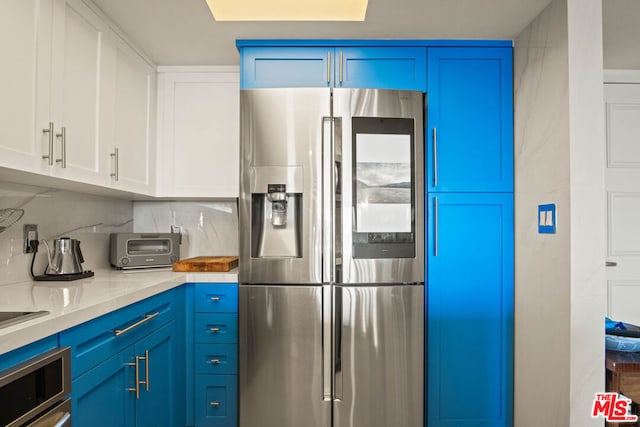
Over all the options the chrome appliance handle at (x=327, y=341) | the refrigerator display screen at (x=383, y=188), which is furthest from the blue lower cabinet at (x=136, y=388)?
the refrigerator display screen at (x=383, y=188)

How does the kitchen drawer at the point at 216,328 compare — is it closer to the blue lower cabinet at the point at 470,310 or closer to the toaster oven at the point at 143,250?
the toaster oven at the point at 143,250

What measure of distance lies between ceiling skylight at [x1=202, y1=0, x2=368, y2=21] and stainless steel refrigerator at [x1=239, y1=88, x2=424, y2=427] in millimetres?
394

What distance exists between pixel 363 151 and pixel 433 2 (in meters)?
0.78

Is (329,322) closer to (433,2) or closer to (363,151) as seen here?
(363,151)

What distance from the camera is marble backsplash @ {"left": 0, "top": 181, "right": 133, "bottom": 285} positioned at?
5.84 feet

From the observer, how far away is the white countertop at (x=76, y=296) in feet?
3.51

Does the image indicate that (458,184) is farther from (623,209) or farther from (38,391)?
(38,391)

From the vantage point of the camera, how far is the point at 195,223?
9.29ft

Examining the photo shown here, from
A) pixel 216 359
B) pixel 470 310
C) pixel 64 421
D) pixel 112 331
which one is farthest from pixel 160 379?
pixel 470 310

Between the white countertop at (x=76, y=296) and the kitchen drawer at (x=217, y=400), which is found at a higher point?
the white countertop at (x=76, y=296)

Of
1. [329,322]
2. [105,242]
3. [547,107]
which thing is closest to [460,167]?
[547,107]

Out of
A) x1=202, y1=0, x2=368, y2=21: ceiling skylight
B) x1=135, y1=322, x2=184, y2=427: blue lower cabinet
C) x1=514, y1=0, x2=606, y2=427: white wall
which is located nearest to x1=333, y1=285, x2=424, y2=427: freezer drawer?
x1=514, y1=0, x2=606, y2=427: white wall

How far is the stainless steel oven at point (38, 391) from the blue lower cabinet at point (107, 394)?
101 mm

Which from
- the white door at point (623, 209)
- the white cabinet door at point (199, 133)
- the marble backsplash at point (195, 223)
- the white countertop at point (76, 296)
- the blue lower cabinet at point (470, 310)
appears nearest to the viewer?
the white countertop at point (76, 296)
